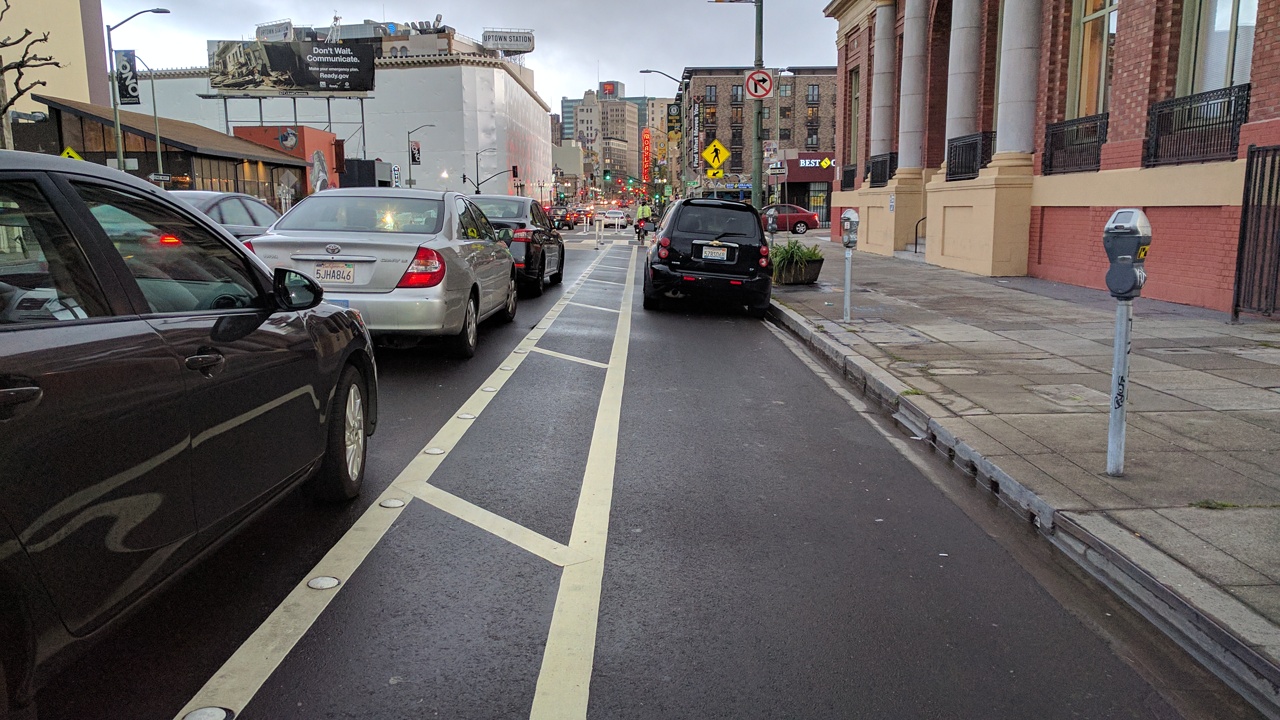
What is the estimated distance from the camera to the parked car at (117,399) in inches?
93.8

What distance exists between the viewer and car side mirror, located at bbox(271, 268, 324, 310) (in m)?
4.18

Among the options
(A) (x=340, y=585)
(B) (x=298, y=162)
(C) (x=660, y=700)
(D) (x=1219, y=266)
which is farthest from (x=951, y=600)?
(B) (x=298, y=162)

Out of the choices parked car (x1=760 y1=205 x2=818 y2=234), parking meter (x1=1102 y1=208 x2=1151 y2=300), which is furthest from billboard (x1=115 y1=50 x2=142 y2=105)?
parking meter (x1=1102 y1=208 x2=1151 y2=300)

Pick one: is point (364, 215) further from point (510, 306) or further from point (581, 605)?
point (581, 605)

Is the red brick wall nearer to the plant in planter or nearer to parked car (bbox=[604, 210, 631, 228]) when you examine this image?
the plant in planter

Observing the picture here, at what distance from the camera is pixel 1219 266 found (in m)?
13.2

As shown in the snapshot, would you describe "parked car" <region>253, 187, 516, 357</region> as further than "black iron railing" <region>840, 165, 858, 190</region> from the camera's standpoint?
No

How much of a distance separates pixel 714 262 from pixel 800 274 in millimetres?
4606

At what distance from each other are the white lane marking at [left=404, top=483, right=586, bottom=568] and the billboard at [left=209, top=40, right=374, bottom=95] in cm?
8469

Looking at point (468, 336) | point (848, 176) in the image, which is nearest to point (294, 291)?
point (468, 336)

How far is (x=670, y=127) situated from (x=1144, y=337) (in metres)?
123

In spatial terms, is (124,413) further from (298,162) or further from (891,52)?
(298,162)

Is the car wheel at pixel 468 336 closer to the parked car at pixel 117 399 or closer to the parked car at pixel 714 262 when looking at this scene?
the parked car at pixel 714 262

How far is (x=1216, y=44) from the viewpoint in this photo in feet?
47.4
